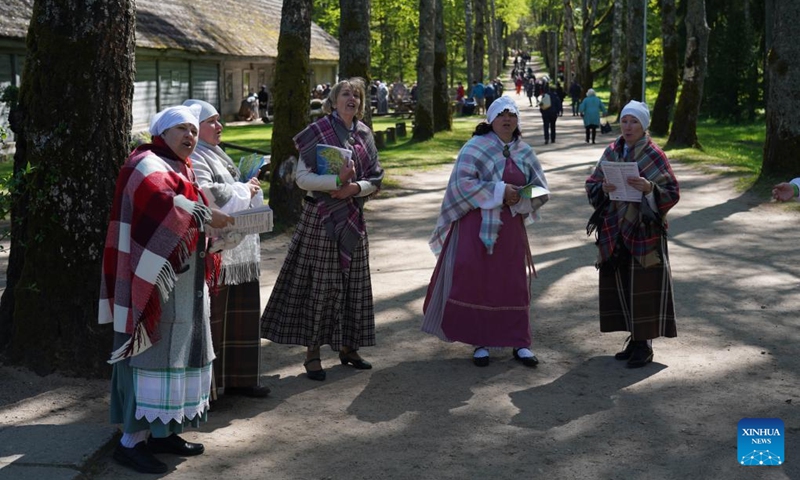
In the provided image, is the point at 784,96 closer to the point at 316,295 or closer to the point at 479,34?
the point at 316,295

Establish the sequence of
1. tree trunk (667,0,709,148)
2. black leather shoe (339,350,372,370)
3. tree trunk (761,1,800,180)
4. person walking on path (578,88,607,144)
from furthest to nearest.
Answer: person walking on path (578,88,607,144) → tree trunk (667,0,709,148) → tree trunk (761,1,800,180) → black leather shoe (339,350,372,370)

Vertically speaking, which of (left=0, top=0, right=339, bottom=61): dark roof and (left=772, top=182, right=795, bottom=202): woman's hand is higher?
(left=0, top=0, right=339, bottom=61): dark roof

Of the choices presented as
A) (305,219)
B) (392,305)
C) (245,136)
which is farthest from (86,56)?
(245,136)

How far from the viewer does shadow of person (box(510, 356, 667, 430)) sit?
6.19 m

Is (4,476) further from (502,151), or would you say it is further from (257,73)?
(257,73)

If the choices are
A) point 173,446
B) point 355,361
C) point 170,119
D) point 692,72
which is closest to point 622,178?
point 355,361

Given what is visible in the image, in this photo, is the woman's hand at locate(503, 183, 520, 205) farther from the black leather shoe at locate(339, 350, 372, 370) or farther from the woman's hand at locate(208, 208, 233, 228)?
the woman's hand at locate(208, 208, 233, 228)

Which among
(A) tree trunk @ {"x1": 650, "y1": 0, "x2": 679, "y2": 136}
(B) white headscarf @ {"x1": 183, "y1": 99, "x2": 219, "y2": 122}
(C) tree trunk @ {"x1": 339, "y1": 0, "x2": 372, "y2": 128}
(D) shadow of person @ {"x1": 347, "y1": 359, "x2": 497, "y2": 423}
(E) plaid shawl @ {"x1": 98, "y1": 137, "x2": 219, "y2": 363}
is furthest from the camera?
(A) tree trunk @ {"x1": 650, "y1": 0, "x2": 679, "y2": 136}

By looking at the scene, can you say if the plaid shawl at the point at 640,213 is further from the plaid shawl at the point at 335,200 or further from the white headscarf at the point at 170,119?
the white headscarf at the point at 170,119

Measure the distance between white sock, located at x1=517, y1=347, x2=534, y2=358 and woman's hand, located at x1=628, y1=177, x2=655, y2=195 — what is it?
143 centimetres

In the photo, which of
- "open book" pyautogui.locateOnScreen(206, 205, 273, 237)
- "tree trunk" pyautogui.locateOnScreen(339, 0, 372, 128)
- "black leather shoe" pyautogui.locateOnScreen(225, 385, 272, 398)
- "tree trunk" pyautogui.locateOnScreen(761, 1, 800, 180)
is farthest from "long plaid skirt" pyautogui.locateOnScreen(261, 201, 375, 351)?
"tree trunk" pyautogui.locateOnScreen(761, 1, 800, 180)

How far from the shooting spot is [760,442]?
18.3ft

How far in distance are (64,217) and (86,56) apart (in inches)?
41.6

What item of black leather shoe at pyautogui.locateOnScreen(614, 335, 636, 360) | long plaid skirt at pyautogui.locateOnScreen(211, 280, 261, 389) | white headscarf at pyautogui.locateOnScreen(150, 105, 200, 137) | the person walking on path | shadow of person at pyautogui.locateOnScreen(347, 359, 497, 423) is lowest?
shadow of person at pyautogui.locateOnScreen(347, 359, 497, 423)
